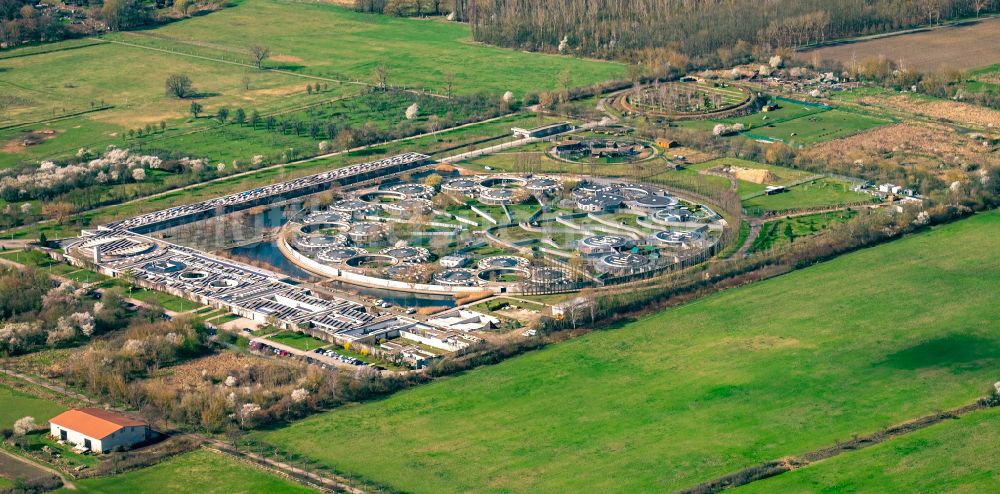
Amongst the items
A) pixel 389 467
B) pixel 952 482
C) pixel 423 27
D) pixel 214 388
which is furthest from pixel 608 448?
pixel 423 27

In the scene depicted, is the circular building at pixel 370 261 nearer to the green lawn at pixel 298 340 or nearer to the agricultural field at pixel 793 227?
the green lawn at pixel 298 340

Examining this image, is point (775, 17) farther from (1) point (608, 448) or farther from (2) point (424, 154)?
(1) point (608, 448)

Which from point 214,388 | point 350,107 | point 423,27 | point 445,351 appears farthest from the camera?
point 423,27

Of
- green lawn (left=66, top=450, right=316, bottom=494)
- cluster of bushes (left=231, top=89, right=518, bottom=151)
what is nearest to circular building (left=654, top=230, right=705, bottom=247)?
cluster of bushes (left=231, top=89, right=518, bottom=151)

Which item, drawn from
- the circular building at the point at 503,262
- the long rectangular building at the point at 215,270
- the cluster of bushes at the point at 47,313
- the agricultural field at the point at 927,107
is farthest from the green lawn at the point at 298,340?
the agricultural field at the point at 927,107

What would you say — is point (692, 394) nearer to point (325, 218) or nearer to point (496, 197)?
point (496, 197)
